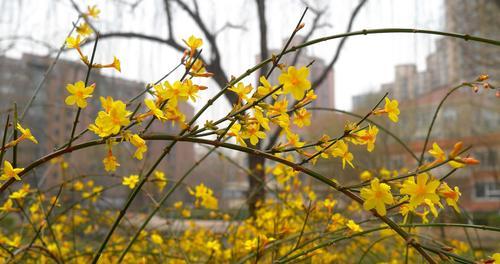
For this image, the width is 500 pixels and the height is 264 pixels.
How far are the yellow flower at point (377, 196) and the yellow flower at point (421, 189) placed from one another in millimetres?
27

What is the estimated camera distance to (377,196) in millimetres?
676

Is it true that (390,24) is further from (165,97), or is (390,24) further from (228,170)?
(228,170)

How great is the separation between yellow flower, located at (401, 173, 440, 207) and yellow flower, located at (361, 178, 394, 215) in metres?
0.03

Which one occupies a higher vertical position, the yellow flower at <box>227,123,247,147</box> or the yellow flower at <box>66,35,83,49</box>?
the yellow flower at <box>66,35,83,49</box>

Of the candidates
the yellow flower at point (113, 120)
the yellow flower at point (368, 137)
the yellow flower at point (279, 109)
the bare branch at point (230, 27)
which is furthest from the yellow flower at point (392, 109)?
the bare branch at point (230, 27)

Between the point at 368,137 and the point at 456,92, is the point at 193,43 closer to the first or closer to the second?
the point at 368,137

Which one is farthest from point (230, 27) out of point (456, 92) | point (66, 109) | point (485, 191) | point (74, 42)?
point (485, 191)

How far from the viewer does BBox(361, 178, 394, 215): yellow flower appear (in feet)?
2.19

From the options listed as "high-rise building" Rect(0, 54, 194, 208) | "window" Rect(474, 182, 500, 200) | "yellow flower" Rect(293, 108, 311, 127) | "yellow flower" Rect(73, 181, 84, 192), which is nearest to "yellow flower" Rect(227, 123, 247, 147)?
"yellow flower" Rect(293, 108, 311, 127)

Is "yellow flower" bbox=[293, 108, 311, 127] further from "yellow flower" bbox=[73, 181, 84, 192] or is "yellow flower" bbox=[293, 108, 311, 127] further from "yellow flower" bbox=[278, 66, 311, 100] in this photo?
"yellow flower" bbox=[73, 181, 84, 192]

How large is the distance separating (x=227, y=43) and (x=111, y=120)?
4.17 metres

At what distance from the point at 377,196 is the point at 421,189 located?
61 mm

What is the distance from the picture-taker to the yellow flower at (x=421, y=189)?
65cm

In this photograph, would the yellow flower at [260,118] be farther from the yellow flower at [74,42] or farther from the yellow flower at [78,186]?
the yellow flower at [78,186]
